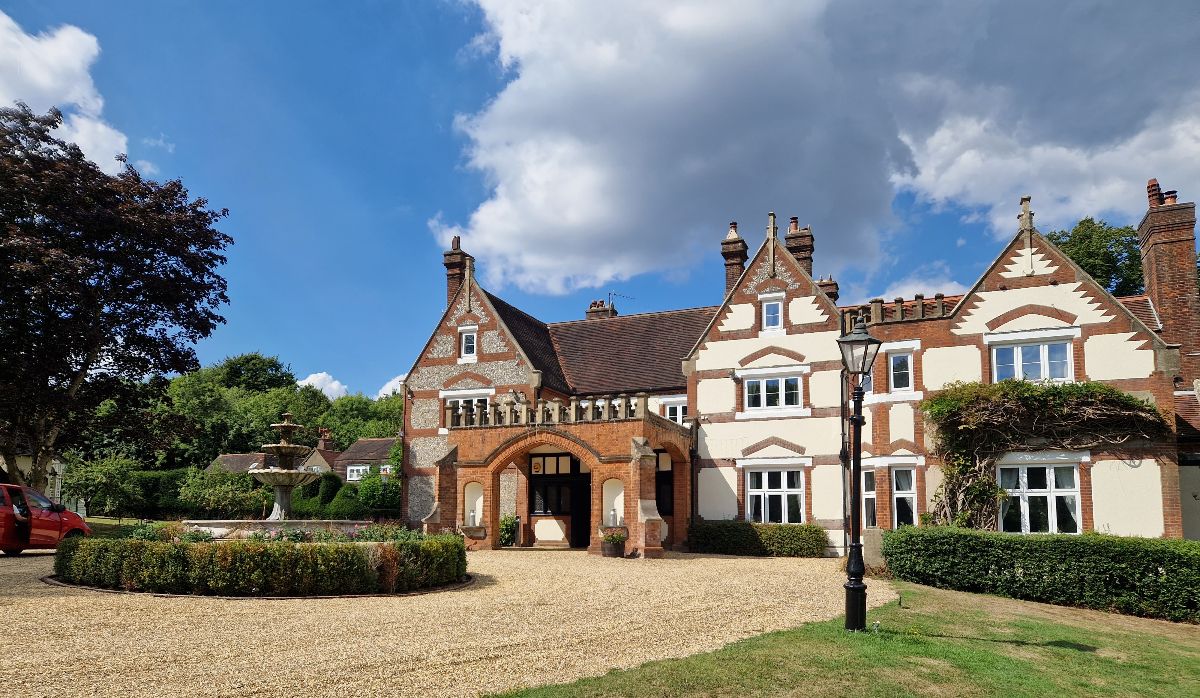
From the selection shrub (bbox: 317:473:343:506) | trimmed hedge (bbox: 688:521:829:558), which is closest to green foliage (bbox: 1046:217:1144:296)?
trimmed hedge (bbox: 688:521:829:558)

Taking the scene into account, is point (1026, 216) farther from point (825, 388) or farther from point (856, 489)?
point (856, 489)

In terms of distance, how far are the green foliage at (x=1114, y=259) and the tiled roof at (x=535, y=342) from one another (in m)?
24.5

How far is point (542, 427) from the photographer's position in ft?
83.5

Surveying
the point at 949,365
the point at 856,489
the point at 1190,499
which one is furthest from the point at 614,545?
the point at 1190,499

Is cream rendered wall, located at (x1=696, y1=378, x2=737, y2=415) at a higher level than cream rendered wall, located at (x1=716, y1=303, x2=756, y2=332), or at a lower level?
lower

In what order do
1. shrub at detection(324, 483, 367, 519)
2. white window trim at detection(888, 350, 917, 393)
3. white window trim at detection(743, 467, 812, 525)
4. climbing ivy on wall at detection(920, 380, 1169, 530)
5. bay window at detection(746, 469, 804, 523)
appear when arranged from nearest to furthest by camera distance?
climbing ivy on wall at detection(920, 380, 1169, 530) < white window trim at detection(888, 350, 917, 393) < white window trim at detection(743, 467, 812, 525) < bay window at detection(746, 469, 804, 523) < shrub at detection(324, 483, 367, 519)

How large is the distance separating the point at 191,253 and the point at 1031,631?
26224 millimetres

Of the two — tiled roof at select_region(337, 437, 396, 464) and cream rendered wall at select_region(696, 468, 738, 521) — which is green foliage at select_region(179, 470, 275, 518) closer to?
tiled roof at select_region(337, 437, 396, 464)

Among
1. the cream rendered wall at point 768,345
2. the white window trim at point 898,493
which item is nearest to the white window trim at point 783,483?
the white window trim at point 898,493

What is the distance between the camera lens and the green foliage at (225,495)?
4072 cm

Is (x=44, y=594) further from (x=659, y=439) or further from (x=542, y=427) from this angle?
(x=659, y=439)

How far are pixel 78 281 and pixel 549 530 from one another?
1614 centimetres

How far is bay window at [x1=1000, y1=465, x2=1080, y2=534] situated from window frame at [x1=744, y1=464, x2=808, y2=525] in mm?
5845

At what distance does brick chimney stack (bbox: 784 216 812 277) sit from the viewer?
28234mm
